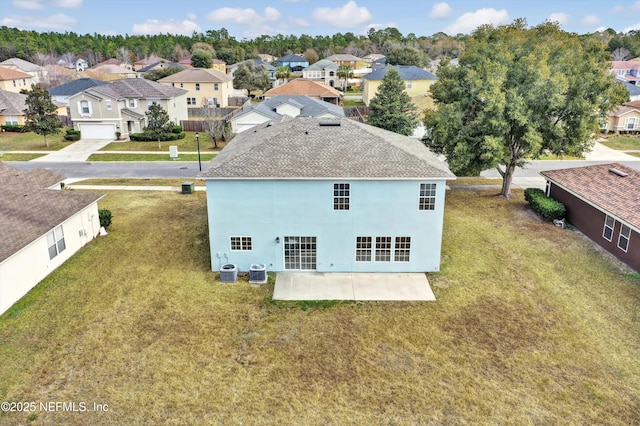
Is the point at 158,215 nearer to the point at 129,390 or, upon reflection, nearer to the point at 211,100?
the point at 129,390

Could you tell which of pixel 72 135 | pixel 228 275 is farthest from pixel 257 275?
pixel 72 135

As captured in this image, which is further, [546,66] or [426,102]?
[426,102]

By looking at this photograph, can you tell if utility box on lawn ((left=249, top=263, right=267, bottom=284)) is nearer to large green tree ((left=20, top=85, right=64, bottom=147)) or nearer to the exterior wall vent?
the exterior wall vent

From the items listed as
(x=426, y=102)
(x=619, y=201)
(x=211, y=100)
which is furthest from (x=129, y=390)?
(x=211, y=100)

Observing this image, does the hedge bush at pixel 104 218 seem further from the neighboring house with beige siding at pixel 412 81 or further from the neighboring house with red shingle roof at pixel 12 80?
the neighboring house with red shingle roof at pixel 12 80

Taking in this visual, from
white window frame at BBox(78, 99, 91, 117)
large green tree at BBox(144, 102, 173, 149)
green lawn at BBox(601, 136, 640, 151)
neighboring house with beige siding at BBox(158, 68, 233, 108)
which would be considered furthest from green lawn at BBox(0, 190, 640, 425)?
neighboring house with beige siding at BBox(158, 68, 233, 108)

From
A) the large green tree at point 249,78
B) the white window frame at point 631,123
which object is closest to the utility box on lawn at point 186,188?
the white window frame at point 631,123
